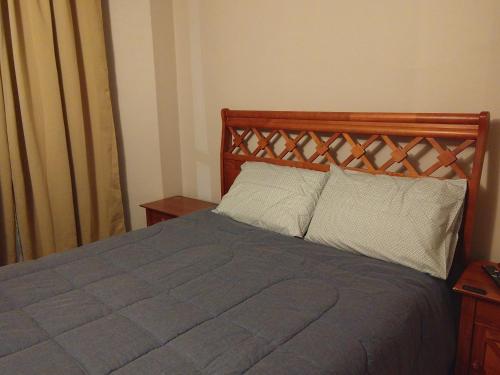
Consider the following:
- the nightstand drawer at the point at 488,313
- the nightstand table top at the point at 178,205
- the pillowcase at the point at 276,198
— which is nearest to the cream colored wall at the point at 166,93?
the nightstand table top at the point at 178,205

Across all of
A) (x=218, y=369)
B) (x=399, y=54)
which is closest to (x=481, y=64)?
(x=399, y=54)

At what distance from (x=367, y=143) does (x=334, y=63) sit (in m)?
0.47

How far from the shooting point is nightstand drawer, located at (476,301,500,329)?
1.32m

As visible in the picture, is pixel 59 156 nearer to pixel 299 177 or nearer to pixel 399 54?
pixel 299 177

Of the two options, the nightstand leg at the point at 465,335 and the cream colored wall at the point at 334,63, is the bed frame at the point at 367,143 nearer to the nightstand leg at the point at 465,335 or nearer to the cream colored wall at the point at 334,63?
the cream colored wall at the point at 334,63

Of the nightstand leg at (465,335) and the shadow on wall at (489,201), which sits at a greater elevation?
the shadow on wall at (489,201)

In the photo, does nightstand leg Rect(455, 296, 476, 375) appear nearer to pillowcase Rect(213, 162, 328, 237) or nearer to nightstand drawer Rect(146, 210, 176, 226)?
pillowcase Rect(213, 162, 328, 237)

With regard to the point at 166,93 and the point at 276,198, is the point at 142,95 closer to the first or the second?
the point at 166,93

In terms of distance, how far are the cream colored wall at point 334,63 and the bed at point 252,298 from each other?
15cm

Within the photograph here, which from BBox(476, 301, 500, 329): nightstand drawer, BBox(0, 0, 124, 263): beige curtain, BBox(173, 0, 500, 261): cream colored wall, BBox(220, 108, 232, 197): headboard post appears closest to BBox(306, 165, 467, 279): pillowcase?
BBox(476, 301, 500, 329): nightstand drawer

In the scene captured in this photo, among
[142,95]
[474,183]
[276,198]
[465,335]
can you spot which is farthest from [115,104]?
[465,335]

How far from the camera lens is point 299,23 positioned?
205 cm

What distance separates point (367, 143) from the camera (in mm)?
1812

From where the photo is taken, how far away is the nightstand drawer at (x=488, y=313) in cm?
132
